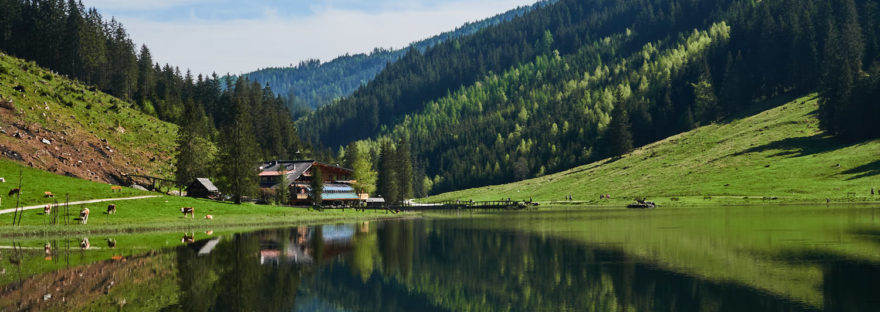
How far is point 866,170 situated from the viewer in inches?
4675

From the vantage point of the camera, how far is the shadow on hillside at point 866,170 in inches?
4571

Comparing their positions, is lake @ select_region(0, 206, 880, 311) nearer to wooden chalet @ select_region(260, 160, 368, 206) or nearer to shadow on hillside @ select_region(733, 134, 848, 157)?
wooden chalet @ select_region(260, 160, 368, 206)

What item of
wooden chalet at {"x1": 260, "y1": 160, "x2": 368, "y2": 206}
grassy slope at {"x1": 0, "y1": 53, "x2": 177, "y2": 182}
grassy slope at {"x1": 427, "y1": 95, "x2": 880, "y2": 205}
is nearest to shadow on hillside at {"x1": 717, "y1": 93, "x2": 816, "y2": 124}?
grassy slope at {"x1": 427, "y1": 95, "x2": 880, "y2": 205}

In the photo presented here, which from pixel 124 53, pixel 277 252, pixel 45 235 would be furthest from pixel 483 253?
pixel 124 53

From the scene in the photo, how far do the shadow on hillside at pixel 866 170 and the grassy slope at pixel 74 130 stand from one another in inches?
4946

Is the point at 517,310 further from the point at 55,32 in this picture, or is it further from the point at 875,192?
the point at 55,32

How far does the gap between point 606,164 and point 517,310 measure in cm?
16881

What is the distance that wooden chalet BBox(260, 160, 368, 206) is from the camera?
4973 inches

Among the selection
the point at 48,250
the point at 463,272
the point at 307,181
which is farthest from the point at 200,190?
the point at 463,272

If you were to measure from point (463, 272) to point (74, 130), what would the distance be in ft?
315

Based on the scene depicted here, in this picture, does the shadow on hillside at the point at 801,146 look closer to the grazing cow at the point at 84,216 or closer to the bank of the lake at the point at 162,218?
the bank of the lake at the point at 162,218

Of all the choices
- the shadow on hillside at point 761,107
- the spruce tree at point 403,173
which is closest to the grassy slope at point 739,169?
the shadow on hillside at point 761,107

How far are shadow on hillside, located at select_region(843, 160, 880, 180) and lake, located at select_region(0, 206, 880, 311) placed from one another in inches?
2592

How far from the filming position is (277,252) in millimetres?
49375
